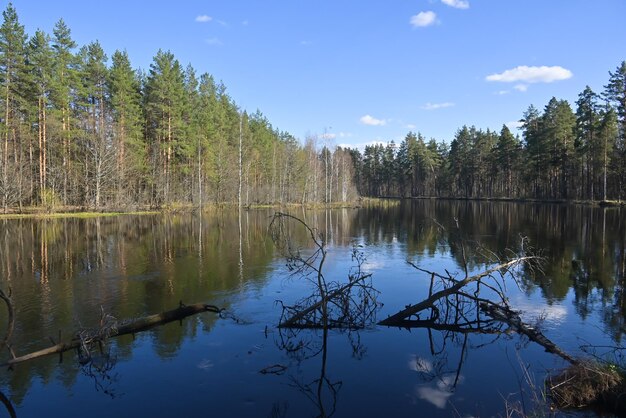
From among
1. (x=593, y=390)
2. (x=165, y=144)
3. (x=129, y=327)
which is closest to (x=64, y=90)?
(x=165, y=144)

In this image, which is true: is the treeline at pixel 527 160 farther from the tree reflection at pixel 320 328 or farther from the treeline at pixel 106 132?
the tree reflection at pixel 320 328

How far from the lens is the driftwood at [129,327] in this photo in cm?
856

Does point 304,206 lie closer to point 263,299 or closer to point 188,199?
point 188,199

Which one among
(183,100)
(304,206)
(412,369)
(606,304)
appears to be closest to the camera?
(412,369)

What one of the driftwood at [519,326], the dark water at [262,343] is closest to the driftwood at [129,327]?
the dark water at [262,343]

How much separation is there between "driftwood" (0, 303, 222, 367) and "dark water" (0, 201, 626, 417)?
0.81 feet

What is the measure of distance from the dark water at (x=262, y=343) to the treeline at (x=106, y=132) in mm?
27775

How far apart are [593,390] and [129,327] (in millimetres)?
9602

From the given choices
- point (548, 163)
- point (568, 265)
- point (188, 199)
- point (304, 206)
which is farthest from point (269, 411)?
point (548, 163)

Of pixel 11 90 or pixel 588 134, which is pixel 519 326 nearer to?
pixel 11 90

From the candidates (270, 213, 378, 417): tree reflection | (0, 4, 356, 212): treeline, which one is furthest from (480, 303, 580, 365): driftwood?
(0, 4, 356, 212): treeline

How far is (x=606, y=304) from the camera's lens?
1310 centimetres

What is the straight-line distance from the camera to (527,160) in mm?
80938

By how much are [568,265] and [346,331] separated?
42.4 ft
